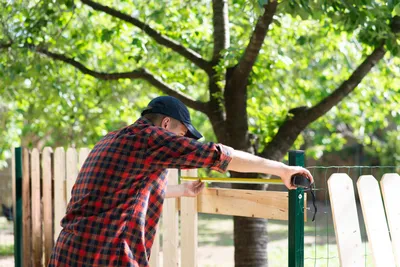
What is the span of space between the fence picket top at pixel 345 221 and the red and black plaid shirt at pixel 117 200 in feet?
3.30

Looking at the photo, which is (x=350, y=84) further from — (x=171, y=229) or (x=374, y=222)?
(x=374, y=222)

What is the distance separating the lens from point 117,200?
348cm

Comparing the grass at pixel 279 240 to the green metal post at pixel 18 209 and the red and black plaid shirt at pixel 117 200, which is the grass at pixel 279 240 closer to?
the green metal post at pixel 18 209

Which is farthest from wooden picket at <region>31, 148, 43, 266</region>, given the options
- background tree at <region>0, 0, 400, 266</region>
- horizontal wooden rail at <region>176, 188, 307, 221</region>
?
horizontal wooden rail at <region>176, 188, 307, 221</region>

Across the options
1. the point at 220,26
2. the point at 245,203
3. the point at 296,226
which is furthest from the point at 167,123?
the point at 220,26

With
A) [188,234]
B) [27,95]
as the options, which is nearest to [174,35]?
[27,95]

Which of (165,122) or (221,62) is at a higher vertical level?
(221,62)

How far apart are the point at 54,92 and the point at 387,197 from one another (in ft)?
19.0

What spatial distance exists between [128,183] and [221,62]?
11.9 feet

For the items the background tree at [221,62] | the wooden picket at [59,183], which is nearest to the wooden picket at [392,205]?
the background tree at [221,62]

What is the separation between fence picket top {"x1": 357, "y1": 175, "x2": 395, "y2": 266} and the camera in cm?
385

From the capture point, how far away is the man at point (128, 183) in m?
3.35

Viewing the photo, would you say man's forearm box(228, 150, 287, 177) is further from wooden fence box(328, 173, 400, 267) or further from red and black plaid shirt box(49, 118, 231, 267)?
wooden fence box(328, 173, 400, 267)

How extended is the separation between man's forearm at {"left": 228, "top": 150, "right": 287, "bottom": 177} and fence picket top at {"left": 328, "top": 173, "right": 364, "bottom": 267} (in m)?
0.55
